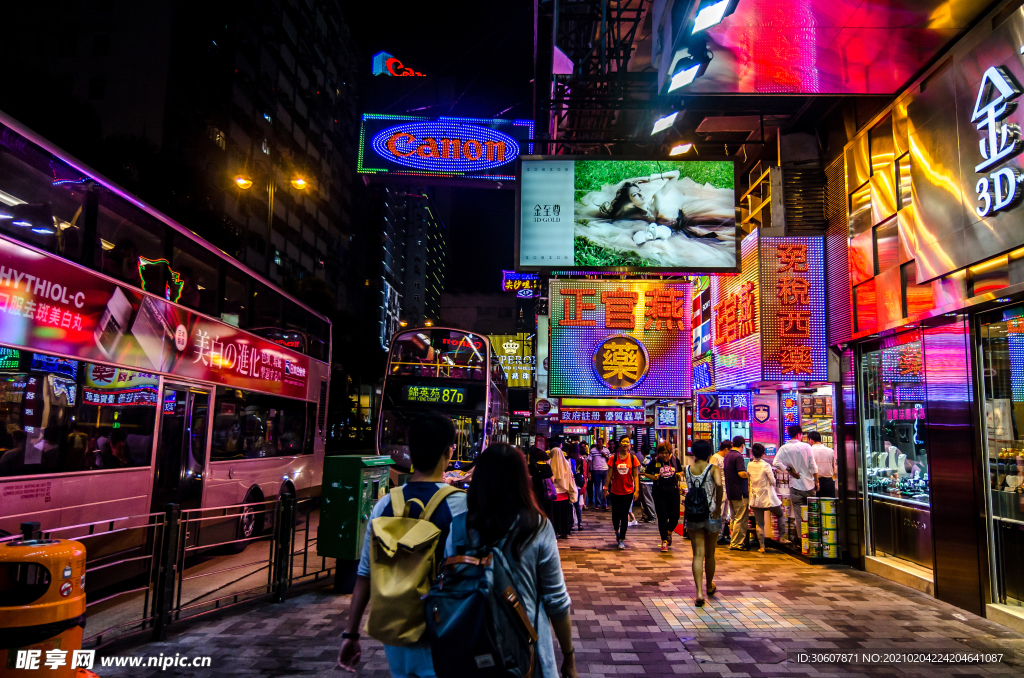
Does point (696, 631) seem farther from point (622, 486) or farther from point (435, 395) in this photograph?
point (435, 395)

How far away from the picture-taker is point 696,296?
17594mm

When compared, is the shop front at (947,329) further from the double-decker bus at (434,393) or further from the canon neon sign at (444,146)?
the canon neon sign at (444,146)

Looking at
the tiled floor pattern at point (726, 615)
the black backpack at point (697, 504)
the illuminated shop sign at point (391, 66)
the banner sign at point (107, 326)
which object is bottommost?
the tiled floor pattern at point (726, 615)

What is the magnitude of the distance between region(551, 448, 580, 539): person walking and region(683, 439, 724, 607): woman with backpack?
13.1ft

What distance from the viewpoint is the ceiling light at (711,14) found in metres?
6.53

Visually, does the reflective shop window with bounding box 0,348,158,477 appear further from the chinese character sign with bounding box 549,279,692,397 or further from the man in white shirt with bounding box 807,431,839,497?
the man in white shirt with bounding box 807,431,839,497

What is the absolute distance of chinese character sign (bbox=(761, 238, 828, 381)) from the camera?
988cm

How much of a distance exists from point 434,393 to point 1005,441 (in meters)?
10.3

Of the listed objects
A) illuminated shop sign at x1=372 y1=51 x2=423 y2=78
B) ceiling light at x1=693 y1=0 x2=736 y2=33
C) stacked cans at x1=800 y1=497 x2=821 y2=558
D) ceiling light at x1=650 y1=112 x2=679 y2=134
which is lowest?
stacked cans at x1=800 y1=497 x2=821 y2=558

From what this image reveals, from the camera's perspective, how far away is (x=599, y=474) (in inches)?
721

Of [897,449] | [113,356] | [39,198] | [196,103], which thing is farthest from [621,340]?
[196,103]

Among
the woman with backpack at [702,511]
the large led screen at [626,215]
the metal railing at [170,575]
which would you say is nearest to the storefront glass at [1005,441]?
the woman with backpack at [702,511]

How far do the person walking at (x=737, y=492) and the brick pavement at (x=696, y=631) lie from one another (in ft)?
6.13

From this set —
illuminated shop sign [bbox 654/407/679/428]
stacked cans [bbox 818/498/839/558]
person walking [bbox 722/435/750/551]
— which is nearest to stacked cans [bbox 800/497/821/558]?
stacked cans [bbox 818/498/839/558]
